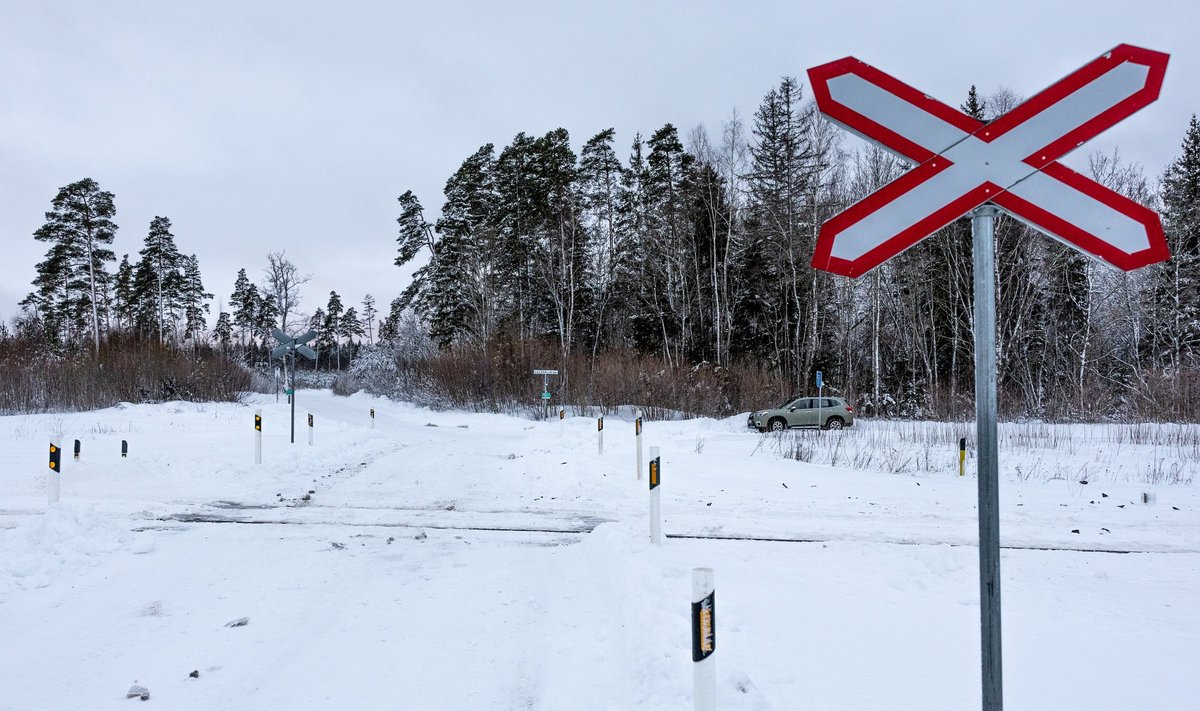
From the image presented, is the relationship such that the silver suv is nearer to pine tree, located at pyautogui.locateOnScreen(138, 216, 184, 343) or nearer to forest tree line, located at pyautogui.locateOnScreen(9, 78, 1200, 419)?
forest tree line, located at pyautogui.locateOnScreen(9, 78, 1200, 419)

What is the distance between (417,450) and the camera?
16.5 metres

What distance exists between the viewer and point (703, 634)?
8.04ft

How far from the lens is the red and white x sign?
1635mm

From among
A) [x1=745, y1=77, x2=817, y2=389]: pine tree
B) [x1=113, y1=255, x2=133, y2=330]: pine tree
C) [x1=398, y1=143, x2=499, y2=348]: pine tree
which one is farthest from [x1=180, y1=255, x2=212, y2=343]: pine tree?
[x1=745, y1=77, x2=817, y2=389]: pine tree

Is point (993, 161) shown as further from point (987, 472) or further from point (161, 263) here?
point (161, 263)

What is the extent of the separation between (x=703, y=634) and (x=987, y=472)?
129 cm

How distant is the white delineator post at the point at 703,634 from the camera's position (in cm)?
238

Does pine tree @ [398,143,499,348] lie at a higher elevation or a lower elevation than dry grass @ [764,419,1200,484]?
higher

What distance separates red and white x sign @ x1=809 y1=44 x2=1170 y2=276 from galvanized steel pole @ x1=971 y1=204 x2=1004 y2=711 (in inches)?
5.3

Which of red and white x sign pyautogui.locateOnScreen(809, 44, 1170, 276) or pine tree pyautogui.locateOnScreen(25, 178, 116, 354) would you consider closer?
red and white x sign pyautogui.locateOnScreen(809, 44, 1170, 276)

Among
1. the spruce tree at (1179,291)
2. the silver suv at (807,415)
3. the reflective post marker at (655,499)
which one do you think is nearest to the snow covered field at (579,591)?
the reflective post marker at (655,499)

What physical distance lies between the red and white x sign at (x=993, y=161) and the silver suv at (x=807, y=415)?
77.0ft

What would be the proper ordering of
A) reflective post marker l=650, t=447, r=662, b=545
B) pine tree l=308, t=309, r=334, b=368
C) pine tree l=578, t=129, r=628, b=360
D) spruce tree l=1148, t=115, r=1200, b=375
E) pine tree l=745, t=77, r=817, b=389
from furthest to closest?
pine tree l=308, t=309, r=334, b=368 < pine tree l=578, t=129, r=628, b=360 < pine tree l=745, t=77, r=817, b=389 < spruce tree l=1148, t=115, r=1200, b=375 < reflective post marker l=650, t=447, r=662, b=545

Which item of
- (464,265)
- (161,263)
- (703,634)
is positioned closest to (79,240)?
(161,263)
